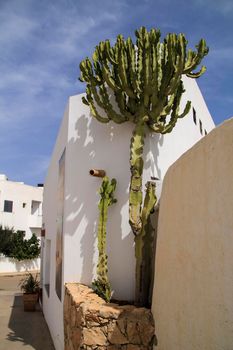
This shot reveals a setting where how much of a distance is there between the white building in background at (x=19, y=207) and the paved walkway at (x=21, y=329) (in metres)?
17.4

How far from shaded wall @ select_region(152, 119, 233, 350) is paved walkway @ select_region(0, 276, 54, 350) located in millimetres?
4762

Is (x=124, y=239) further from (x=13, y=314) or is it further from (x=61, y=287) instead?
(x=13, y=314)

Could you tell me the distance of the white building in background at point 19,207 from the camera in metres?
30.9

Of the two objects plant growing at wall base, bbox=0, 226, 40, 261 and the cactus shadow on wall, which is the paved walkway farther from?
plant growing at wall base, bbox=0, 226, 40, 261

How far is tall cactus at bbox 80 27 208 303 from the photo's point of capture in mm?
5992

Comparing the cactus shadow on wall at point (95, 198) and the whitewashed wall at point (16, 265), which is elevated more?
the cactus shadow on wall at point (95, 198)

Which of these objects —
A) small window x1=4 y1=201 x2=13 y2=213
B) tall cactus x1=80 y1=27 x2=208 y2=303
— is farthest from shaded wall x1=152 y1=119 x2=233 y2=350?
small window x1=4 y1=201 x2=13 y2=213

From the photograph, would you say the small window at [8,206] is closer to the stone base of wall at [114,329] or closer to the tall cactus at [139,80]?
the tall cactus at [139,80]

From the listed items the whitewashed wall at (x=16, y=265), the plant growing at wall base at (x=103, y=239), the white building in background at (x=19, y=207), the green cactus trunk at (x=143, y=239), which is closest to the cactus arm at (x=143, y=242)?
the green cactus trunk at (x=143, y=239)

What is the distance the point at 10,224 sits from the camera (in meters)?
31.0

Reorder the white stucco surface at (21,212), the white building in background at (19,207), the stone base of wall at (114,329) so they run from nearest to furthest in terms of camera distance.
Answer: the stone base of wall at (114,329), the white stucco surface at (21,212), the white building in background at (19,207)

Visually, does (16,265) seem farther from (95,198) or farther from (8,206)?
(95,198)

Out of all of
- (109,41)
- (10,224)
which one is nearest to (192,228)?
(109,41)

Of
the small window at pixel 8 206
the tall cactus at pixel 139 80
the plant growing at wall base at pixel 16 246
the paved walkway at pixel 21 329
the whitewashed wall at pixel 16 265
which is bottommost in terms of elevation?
the whitewashed wall at pixel 16 265
